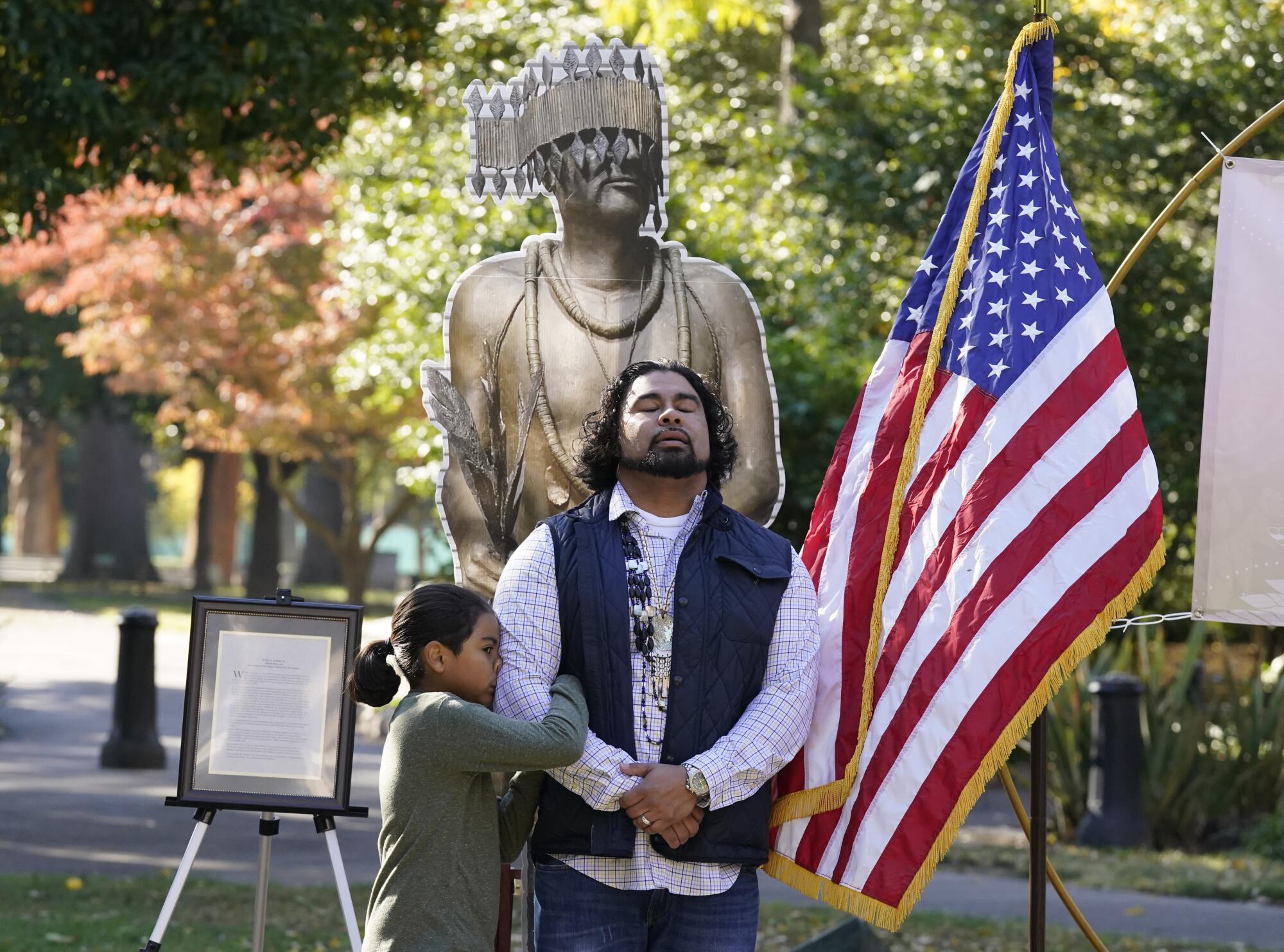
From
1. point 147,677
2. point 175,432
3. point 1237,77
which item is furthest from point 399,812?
point 175,432

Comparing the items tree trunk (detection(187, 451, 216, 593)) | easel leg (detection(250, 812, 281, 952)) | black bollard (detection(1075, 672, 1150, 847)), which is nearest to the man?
easel leg (detection(250, 812, 281, 952))

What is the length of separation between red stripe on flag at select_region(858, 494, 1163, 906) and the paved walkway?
11.2 ft

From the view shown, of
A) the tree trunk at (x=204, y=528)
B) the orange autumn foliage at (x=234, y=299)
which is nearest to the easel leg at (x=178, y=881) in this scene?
the orange autumn foliage at (x=234, y=299)

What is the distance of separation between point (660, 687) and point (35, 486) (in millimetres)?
43008

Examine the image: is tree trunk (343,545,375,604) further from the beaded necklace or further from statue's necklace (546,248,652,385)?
the beaded necklace

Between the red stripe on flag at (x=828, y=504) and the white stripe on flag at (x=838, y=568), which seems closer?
the white stripe on flag at (x=838, y=568)

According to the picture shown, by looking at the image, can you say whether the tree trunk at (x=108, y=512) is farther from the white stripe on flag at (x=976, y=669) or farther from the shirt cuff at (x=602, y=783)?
the shirt cuff at (x=602, y=783)

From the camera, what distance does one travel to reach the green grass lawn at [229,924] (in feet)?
21.1

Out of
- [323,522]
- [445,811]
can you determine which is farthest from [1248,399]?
[323,522]

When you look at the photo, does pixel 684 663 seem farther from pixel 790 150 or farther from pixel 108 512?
pixel 108 512

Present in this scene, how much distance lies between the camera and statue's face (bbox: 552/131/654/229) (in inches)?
191

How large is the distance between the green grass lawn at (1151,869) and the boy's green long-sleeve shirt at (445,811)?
5143 mm

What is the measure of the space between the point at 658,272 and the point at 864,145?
6681mm

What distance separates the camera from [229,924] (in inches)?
267
